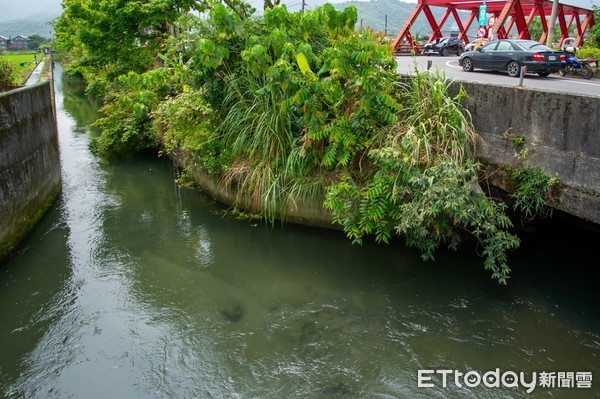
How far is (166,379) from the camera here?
5848mm

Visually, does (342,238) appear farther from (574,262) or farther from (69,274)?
(69,274)

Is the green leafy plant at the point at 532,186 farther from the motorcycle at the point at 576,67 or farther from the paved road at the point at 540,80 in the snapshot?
the motorcycle at the point at 576,67

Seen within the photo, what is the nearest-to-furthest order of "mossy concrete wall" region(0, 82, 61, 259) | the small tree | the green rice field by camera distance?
"mossy concrete wall" region(0, 82, 61, 259)
the small tree
the green rice field

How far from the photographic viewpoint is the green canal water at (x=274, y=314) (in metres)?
5.84

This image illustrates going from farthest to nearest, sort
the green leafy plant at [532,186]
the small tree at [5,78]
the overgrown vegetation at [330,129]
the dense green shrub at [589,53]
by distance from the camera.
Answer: the dense green shrub at [589,53], the small tree at [5,78], the overgrown vegetation at [330,129], the green leafy plant at [532,186]

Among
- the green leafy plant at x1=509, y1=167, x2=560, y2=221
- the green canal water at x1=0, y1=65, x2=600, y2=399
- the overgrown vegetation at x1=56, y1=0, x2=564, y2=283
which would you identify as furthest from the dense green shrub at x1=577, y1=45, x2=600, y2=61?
the green leafy plant at x1=509, y1=167, x2=560, y2=221

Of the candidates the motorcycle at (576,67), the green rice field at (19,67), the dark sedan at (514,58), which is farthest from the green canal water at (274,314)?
the motorcycle at (576,67)

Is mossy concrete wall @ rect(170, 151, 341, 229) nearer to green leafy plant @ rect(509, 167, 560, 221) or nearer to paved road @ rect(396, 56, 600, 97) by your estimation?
green leafy plant @ rect(509, 167, 560, 221)

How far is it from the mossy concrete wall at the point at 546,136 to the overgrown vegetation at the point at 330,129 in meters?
0.36

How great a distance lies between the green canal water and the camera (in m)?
5.84

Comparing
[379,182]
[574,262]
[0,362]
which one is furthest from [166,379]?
[574,262]

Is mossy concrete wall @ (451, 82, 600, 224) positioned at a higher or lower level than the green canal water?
higher

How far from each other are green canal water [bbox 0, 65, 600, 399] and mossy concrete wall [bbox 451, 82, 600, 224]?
1.66m

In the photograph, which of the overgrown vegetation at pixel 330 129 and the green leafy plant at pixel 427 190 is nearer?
the green leafy plant at pixel 427 190
